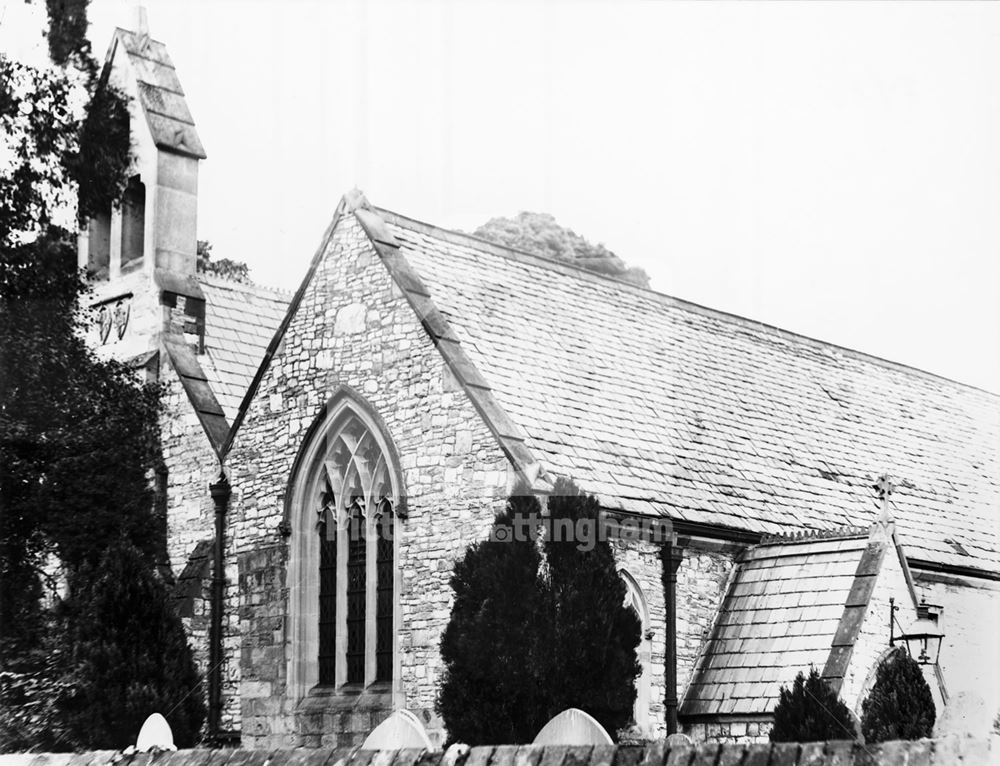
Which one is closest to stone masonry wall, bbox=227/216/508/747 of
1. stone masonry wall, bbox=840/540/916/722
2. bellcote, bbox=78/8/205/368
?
bellcote, bbox=78/8/205/368

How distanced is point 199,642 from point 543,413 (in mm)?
6129

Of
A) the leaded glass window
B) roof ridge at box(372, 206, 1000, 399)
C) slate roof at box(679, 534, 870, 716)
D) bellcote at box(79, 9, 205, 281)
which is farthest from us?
bellcote at box(79, 9, 205, 281)

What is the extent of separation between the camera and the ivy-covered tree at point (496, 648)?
53.0 ft

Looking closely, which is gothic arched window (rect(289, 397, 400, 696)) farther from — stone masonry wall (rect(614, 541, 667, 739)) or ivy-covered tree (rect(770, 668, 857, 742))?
ivy-covered tree (rect(770, 668, 857, 742))

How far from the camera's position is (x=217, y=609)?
21125 millimetres

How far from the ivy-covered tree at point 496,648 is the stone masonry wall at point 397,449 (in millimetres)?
1238

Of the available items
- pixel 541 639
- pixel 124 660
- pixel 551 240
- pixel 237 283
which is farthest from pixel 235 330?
pixel 551 240

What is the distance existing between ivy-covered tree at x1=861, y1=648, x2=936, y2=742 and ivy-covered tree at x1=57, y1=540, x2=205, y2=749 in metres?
9.03

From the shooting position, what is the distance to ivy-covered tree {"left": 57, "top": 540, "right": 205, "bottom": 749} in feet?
64.0

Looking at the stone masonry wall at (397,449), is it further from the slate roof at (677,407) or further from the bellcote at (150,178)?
the bellcote at (150,178)

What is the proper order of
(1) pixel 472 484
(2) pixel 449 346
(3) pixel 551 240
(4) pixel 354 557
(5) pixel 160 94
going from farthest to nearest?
(3) pixel 551 240
(5) pixel 160 94
(4) pixel 354 557
(2) pixel 449 346
(1) pixel 472 484

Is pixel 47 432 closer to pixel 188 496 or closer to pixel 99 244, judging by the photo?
pixel 188 496

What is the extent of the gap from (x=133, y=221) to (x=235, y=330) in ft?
8.54

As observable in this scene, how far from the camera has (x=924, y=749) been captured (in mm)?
6977
